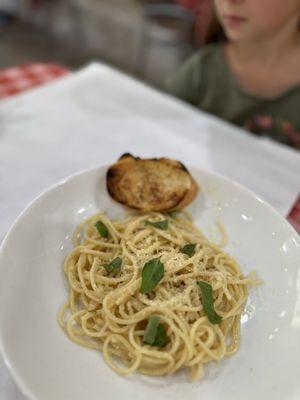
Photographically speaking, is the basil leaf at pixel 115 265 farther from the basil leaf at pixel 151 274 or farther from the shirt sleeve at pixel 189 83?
the shirt sleeve at pixel 189 83

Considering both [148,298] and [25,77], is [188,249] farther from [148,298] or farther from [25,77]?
[25,77]

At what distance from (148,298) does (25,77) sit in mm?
1086

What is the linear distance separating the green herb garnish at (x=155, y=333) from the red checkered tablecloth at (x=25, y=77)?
103 cm

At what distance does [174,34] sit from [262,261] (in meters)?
2.46

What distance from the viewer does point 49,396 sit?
61cm

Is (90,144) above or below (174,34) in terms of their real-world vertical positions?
above

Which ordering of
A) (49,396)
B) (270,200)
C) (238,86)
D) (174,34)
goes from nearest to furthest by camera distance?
(49,396)
(270,200)
(238,86)
(174,34)

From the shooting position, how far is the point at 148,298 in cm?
80

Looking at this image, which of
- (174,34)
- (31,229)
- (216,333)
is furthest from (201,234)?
(174,34)

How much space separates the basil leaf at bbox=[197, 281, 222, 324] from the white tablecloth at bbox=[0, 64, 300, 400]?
43 centimetres

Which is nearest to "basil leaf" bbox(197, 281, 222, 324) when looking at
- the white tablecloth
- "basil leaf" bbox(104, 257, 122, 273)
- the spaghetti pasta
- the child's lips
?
the spaghetti pasta

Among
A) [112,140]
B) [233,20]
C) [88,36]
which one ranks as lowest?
Answer: [88,36]

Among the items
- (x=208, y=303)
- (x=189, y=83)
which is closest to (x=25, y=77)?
(x=189, y=83)

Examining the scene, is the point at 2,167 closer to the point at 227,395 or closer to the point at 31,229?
the point at 31,229
